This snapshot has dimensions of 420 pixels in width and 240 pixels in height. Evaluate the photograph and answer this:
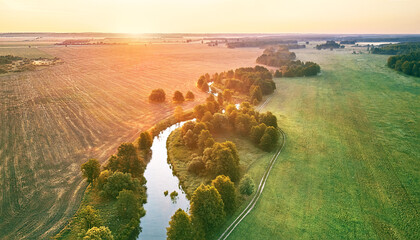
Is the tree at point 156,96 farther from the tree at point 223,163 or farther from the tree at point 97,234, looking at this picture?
the tree at point 97,234

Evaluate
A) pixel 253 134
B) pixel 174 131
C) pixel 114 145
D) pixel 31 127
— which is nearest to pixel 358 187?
pixel 253 134

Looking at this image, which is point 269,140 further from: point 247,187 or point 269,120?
point 247,187

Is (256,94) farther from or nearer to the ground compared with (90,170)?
farther from the ground

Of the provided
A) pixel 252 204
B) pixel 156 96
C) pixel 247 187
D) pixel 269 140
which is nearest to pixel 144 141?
pixel 247 187

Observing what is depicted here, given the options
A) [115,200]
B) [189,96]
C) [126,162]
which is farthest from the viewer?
[189,96]

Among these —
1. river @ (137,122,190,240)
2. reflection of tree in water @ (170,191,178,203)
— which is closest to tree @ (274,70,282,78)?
river @ (137,122,190,240)

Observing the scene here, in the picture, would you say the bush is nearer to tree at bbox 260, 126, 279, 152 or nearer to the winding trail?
the winding trail

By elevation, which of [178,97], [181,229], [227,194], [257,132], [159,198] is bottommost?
[159,198]
